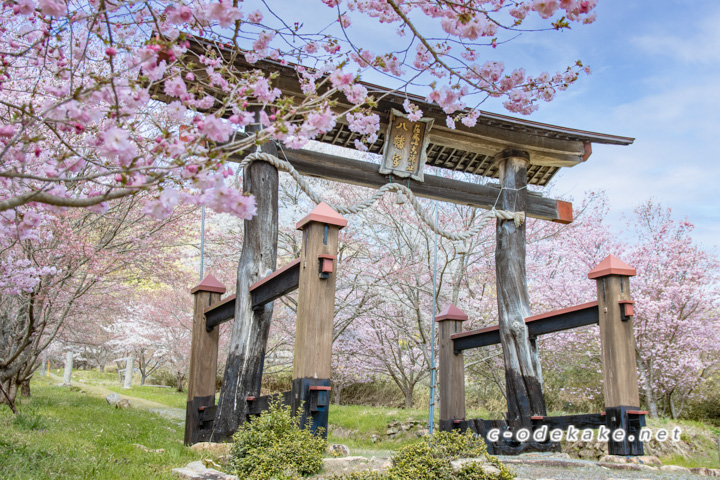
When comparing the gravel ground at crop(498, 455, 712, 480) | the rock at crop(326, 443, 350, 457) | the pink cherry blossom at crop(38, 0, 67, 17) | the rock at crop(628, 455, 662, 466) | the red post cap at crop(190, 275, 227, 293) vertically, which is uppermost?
the pink cherry blossom at crop(38, 0, 67, 17)

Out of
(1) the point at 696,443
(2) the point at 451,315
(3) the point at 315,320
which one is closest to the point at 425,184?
(2) the point at 451,315

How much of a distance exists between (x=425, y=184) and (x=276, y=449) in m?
4.21

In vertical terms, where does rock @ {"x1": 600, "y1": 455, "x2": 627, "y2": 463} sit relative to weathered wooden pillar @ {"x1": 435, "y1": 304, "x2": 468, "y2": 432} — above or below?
below

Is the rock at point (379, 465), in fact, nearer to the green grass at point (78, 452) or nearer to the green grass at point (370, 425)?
the green grass at point (78, 452)

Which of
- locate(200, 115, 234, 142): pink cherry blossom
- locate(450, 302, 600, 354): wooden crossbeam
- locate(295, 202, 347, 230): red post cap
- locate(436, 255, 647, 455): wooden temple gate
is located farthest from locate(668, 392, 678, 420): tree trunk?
locate(200, 115, 234, 142): pink cherry blossom

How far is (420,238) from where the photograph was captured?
36.6 feet

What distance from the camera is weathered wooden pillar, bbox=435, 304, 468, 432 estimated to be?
6602 millimetres

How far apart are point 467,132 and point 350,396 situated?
8.95 metres

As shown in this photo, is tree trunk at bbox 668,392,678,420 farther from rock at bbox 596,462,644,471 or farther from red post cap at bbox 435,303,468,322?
rock at bbox 596,462,644,471

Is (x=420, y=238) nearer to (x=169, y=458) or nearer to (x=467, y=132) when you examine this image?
(x=467, y=132)

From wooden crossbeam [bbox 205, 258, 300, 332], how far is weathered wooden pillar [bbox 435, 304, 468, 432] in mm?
2810

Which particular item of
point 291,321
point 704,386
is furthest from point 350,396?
point 704,386

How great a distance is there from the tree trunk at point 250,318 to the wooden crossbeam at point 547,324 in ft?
8.80

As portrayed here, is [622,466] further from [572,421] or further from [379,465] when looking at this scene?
[379,465]
